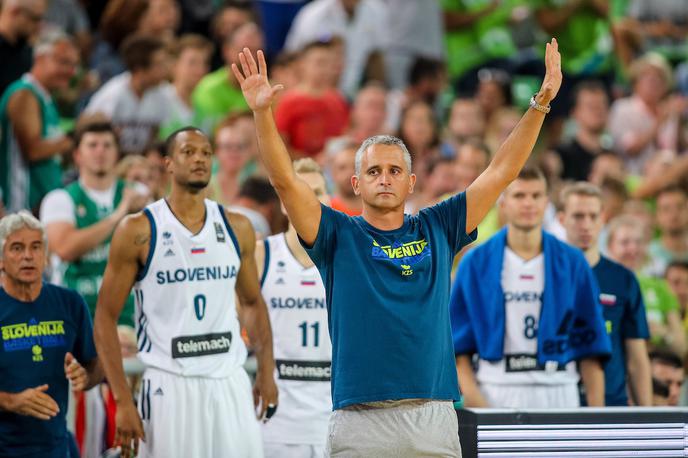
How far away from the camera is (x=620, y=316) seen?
8.85 m

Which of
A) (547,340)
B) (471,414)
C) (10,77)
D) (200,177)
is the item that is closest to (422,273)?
(471,414)

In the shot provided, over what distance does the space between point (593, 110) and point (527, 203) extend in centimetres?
589

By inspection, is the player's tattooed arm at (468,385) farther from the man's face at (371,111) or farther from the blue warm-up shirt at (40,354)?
the man's face at (371,111)

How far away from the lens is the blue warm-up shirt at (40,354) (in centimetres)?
705

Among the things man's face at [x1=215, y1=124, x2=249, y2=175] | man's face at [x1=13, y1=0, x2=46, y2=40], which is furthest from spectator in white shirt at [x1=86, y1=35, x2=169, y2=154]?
man's face at [x1=13, y1=0, x2=46, y2=40]

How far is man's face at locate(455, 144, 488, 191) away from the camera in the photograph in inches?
450

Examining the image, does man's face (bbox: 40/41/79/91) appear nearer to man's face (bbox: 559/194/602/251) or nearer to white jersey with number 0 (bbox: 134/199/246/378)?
white jersey with number 0 (bbox: 134/199/246/378)

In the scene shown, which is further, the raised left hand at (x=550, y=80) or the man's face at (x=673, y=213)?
the man's face at (x=673, y=213)

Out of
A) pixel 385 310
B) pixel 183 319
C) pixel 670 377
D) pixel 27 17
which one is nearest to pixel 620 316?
pixel 670 377

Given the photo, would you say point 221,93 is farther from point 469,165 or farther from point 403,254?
point 403,254

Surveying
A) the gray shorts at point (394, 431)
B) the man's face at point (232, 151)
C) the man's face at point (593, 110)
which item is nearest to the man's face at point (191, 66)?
the man's face at point (232, 151)

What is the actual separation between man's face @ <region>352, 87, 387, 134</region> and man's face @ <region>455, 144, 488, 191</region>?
140 cm

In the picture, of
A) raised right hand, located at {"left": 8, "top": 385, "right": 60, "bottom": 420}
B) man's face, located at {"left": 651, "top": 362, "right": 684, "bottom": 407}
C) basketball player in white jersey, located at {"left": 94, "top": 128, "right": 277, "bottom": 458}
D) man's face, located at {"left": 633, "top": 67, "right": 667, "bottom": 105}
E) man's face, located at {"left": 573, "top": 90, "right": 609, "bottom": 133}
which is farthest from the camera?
man's face, located at {"left": 633, "top": 67, "right": 667, "bottom": 105}

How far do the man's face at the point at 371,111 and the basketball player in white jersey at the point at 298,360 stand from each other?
16.1 ft
